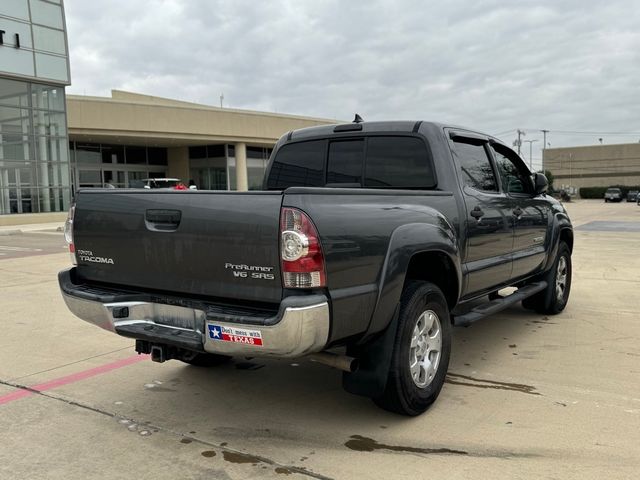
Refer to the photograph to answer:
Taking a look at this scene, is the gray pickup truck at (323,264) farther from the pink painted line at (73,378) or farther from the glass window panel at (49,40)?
the glass window panel at (49,40)

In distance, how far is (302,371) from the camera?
4.83 m

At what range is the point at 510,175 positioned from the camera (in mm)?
5730

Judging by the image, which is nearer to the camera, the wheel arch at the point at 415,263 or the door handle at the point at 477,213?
the wheel arch at the point at 415,263

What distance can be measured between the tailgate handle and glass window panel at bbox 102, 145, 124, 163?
121 ft

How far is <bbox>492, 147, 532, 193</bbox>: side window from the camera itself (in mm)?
5488

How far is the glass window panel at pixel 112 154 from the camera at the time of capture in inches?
1486

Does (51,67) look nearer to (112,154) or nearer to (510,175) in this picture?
(112,154)

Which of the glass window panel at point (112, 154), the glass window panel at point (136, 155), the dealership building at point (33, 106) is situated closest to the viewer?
the dealership building at point (33, 106)

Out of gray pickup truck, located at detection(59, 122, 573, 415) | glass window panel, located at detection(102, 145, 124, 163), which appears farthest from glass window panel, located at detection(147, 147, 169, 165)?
gray pickup truck, located at detection(59, 122, 573, 415)

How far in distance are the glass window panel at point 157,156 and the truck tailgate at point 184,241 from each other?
39369mm

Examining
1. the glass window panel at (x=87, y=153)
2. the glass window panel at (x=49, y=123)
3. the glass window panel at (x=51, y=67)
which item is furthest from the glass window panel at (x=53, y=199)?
the glass window panel at (x=87, y=153)

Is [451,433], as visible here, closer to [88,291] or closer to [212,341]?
[212,341]

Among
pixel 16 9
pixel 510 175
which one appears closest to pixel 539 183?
pixel 510 175

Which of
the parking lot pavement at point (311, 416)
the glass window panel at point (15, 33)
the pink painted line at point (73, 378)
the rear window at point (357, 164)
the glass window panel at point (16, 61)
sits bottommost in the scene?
the parking lot pavement at point (311, 416)
